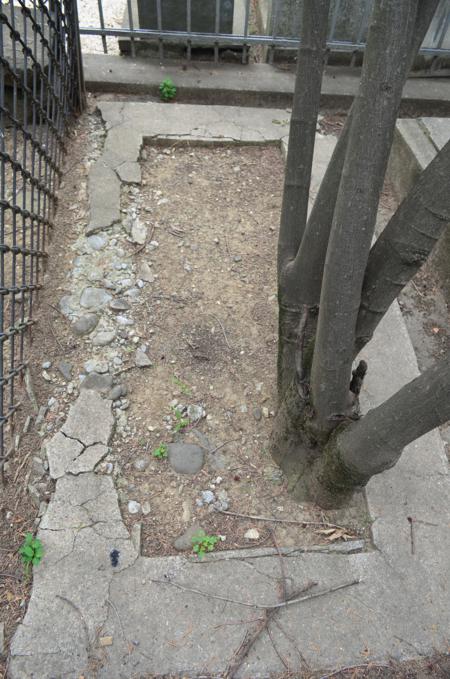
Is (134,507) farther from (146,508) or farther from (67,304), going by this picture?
(67,304)

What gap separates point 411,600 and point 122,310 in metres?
1.82

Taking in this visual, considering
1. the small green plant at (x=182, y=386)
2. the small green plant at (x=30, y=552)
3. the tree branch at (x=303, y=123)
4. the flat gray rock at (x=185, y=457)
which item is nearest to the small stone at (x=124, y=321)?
the small green plant at (x=182, y=386)

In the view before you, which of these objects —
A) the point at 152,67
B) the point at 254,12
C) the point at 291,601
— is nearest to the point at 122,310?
the point at 291,601

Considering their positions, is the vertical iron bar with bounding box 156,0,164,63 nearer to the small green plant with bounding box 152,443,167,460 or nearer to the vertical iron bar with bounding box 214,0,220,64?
the vertical iron bar with bounding box 214,0,220,64

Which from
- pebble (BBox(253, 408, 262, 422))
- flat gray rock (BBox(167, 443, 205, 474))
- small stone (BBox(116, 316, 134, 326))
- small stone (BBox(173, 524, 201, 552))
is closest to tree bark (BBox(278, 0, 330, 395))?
pebble (BBox(253, 408, 262, 422))

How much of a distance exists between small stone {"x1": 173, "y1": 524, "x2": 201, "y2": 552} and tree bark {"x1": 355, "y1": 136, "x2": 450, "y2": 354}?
3.33ft

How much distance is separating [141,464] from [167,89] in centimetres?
321

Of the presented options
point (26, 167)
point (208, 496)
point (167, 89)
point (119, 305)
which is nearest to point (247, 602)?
point (208, 496)

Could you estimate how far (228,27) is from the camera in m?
4.38

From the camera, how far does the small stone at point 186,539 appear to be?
1976mm

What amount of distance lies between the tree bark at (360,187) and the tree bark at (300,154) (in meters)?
0.38

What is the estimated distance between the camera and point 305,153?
168 centimetres

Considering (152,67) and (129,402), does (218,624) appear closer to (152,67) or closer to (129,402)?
(129,402)

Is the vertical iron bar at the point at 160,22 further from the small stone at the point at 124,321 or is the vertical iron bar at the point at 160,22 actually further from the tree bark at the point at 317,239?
the tree bark at the point at 317,239
